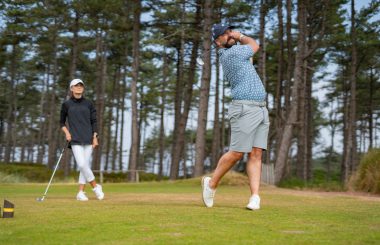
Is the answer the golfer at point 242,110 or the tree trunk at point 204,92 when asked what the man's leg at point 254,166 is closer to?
the golfer at point 242,110

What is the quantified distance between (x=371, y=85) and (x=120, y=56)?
1979cm

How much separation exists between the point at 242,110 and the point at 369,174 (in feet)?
26.5

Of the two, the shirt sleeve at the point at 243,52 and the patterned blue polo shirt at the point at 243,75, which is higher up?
the shirt sleeve at the point at 243,52

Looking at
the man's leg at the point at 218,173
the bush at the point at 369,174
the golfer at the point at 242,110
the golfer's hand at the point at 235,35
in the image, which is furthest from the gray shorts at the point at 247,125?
the bush at the point at 369,174

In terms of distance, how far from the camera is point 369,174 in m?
13.2

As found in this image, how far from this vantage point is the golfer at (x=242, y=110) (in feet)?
20.4

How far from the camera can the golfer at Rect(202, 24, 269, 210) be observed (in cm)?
621

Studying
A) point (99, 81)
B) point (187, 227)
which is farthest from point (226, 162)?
point (99, 81)

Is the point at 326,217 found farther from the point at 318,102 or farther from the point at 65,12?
the point at 318,102

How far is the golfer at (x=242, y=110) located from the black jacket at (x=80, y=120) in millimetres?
2794

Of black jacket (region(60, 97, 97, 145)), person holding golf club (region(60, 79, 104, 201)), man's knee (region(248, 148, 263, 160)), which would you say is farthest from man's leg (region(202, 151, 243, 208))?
black jacket (region(60, 97, 97, 145))

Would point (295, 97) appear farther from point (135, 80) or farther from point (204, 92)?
point (135, 80)

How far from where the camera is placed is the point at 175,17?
34.2 m

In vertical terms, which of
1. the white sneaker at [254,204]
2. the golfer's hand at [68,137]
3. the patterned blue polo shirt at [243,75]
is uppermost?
the patterned blue polo shirt at [243,75]
